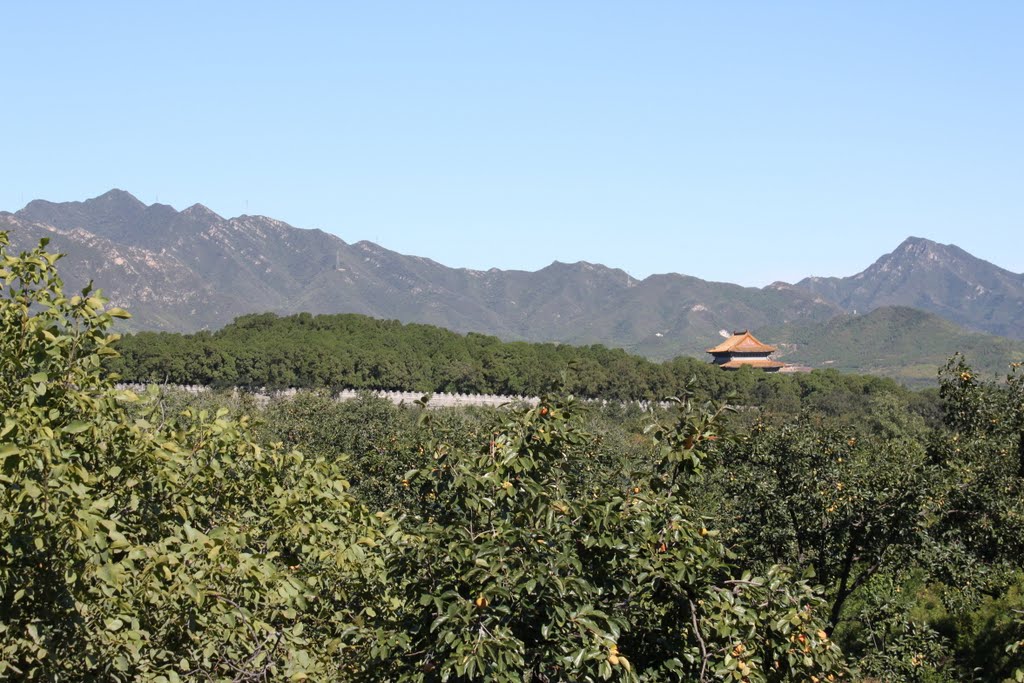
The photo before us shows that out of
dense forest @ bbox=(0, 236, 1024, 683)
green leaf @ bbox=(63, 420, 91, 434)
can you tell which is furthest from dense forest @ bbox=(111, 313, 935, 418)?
green leaf @ bbox=(63, 420, 91, 434)

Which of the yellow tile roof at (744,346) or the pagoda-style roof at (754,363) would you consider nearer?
the pagoda-style roof at (754,363)

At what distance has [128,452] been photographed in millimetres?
7441

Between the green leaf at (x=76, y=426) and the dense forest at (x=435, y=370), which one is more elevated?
the green leaf at (x=76, y=426)

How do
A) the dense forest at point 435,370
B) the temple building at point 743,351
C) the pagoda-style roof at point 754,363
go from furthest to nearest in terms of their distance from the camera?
the temple building at point 743,351 → the pagoda-style roof at point 754,363 → the dense forest at point 435,370

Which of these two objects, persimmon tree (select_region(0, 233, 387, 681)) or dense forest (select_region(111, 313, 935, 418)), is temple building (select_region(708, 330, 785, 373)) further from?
persimmon tree (select_region(0, 233, 387, 681))

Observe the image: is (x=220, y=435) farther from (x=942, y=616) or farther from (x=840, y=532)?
(x=942, y=616)

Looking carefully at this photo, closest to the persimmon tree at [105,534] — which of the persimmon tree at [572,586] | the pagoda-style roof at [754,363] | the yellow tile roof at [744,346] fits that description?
the persimmon tree at [572,586]

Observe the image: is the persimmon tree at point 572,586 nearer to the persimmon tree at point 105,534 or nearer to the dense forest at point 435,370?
the persimmon tree at point 105,534

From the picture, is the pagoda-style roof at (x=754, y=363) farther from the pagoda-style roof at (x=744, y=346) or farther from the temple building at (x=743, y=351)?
the pagoda-style roof at (x=744, y=346)

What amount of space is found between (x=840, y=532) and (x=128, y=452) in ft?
41.3

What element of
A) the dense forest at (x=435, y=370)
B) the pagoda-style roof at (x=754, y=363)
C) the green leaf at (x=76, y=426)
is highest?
the green leaf at (x=76, y=426)

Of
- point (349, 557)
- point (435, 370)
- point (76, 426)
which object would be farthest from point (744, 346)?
point (76, 426)

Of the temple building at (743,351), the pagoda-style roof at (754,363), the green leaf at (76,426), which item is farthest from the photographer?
the temple building at (743,351)

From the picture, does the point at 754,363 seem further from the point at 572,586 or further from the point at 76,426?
the point at 76,426
